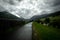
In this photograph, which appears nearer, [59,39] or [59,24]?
[59,39]

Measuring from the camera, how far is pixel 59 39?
5754 mm

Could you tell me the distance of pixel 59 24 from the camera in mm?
6762

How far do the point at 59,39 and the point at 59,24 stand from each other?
1.26 m

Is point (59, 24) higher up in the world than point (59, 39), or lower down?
higher up
